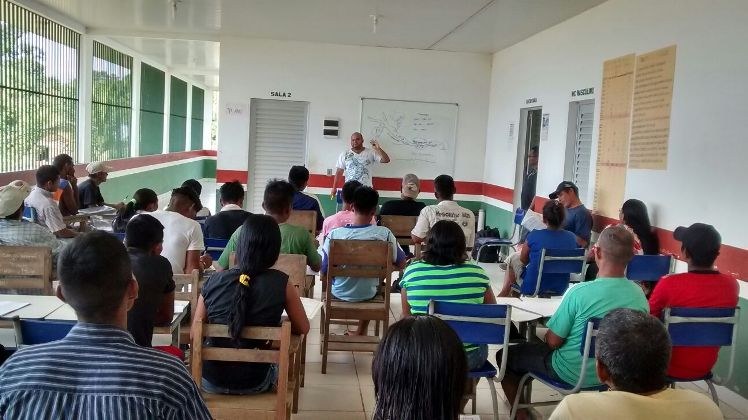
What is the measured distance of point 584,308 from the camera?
313 centimetres

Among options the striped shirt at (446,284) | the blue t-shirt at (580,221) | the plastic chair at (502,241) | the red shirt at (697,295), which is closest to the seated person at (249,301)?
the striped shirt at (446,284)

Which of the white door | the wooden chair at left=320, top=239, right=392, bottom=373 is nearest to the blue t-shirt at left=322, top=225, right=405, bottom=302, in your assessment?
the wooden chair at left=320, top=239, right=392, bottom=373

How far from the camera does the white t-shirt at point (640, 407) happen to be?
5.75 feet

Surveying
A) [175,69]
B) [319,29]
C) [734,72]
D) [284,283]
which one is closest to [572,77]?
[734,72]

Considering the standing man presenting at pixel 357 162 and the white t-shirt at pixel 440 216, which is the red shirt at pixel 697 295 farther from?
the standing man presenting at pixel 357 162

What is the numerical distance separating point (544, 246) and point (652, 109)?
1803 mm

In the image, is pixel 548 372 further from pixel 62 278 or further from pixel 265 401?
pixel 62 278

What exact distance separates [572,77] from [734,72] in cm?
299

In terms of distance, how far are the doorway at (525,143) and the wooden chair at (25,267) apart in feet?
22.5

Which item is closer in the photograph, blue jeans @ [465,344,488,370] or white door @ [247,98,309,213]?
blue jeans @ [465,344,488,370]

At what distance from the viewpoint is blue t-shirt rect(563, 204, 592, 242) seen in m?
6.55

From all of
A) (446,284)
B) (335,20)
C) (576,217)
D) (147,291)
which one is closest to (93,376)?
(147,291)

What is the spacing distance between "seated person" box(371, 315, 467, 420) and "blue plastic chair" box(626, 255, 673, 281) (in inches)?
142

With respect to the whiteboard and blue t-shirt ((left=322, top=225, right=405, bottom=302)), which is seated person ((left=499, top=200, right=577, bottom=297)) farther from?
the whiteboard
